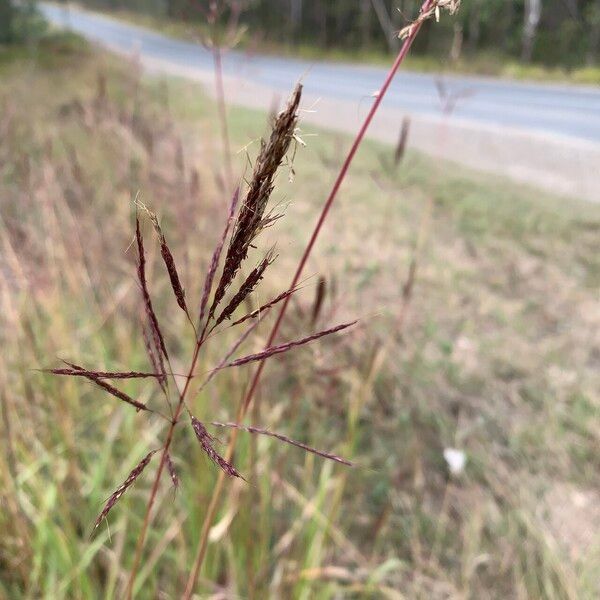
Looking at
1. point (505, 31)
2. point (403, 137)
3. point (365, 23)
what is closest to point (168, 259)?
point (403, 137)

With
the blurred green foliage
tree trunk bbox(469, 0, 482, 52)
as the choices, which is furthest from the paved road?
tree trunk bbox(469, 0, 482, 52)

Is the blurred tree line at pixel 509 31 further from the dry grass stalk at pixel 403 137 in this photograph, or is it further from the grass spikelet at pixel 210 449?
the grass spikelet at pixel 210 449

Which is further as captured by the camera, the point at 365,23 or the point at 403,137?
the point at 365,23

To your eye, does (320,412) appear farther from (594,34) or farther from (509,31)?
(509,31)

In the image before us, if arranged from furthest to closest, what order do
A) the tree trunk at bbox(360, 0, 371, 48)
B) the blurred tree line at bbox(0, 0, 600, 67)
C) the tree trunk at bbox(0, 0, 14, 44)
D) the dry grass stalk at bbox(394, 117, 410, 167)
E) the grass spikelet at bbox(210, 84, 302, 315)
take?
the tree trunk at bbox(360, 0, 371, 48) → the blurred tree line at bbox(0, 0, 600, 67) → the tree trunk at bbox(0, 0, 14, 44) → the dry grass stalk at bbox(394, 117, 410, 167) → the grass spikelet at bbox(210, 84, 302, 315)

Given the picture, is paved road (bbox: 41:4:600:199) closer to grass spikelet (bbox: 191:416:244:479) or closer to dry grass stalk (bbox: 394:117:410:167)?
dry grass stalk (bbox: 394:117:410:167)

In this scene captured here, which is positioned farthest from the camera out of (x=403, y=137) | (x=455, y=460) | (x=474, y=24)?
(x=474, y=24)
